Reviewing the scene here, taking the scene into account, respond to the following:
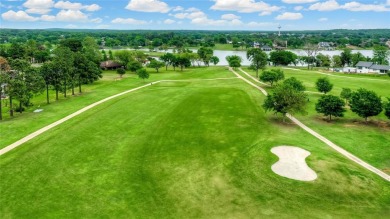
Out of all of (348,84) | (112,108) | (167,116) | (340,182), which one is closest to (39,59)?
(112,108)

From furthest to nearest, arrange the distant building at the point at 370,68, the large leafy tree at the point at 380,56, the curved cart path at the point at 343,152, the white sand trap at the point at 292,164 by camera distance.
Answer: the large leafy tree at the point at 380,56 → the distant building at the point at 370,68 → the curved cart path at the point at 343,152 → the white sand trap at the point at 292,164

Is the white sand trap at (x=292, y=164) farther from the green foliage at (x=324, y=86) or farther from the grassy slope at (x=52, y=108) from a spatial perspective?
the green foliage at (x=324, y=86)

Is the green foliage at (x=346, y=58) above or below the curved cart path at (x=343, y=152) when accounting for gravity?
above

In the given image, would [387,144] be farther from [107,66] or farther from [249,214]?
[107,66]

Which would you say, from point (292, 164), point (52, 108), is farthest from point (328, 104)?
point (52, 108)

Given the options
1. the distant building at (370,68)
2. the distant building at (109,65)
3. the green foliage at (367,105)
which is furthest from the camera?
the distant building at (109,65)

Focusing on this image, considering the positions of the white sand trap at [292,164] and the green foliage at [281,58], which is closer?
the white sand trap at [292,164]

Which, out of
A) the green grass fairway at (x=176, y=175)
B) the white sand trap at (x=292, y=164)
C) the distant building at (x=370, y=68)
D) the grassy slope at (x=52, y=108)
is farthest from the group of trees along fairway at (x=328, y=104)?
the distant building at (x=370, y=68)
